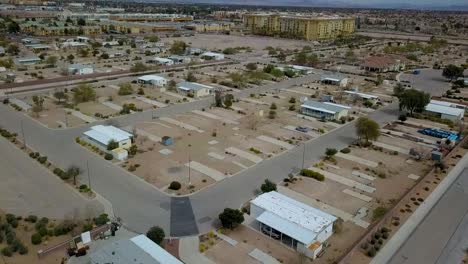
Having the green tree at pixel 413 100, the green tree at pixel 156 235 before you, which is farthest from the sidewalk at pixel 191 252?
the green tree at pixel 413 100

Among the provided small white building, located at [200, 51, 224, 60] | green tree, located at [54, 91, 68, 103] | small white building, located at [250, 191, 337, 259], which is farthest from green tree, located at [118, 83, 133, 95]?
small white building, located at [250, 191, 337, 259]

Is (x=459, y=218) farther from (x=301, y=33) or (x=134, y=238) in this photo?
(x=301, y=33)

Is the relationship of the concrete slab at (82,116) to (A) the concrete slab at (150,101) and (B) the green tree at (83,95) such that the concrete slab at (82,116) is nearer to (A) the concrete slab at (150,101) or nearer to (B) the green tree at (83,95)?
(B) the green tree at (83,95)

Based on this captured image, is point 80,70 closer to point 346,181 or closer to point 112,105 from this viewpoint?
point 112,105

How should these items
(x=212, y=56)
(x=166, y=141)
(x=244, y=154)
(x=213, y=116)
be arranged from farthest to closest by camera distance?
(x=212, y=56), (x=213, y=116), (x=166, y=141), (x=244, y=154)

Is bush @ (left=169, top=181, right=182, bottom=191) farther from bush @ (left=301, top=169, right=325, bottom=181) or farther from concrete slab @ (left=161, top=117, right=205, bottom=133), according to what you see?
concrete slab @ (left=161, top=117, right=205, bottom=133)

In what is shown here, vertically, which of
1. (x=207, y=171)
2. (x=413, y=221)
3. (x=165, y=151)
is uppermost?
(x=165, y=151)

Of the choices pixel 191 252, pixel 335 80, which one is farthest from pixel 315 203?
pixel 335 80
